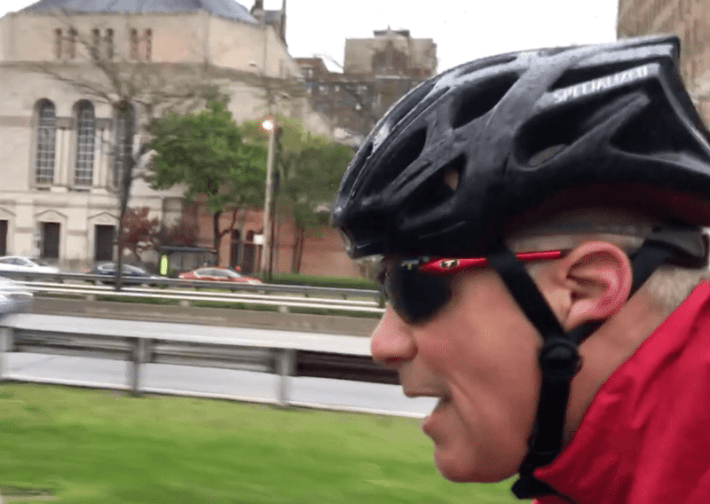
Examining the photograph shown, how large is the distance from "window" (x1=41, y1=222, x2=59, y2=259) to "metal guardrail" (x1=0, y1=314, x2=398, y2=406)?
51531mm

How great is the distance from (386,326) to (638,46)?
22.0 inches

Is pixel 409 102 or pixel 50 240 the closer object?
pixel 409 102

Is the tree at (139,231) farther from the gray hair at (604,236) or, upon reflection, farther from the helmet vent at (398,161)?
the gray hair at (604,236)

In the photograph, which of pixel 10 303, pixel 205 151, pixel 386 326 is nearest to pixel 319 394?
pixel 386 326

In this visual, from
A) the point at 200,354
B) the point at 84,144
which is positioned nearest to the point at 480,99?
the point at 200,354

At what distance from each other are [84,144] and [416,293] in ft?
200

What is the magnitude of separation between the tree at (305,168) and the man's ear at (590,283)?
4947 cm

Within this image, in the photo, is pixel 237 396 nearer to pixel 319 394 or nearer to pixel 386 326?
pixel 319 394

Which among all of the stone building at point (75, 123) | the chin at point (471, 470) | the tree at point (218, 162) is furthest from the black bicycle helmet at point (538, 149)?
the stone building at point (75, 123)

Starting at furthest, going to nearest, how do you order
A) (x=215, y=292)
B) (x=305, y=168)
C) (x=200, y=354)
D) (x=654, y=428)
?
1. (x=305, y=168)
2. (x=215, y=292)
3. (x=200, y=354)
4. (x=654, y=428)

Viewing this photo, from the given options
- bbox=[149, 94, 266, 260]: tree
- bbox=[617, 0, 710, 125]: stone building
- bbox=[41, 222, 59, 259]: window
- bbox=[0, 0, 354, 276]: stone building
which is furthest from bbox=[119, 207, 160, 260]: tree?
bbox=[617, 0, 710, 125]: stone building

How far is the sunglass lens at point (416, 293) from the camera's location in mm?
1271

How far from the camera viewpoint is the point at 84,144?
194ft

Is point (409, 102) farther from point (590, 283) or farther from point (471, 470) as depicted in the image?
point (471, 470)
